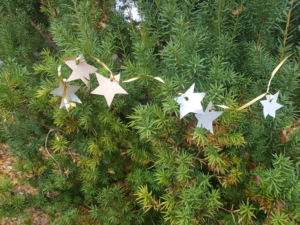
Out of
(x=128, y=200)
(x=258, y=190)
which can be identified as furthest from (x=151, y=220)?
(x=258, y=190)

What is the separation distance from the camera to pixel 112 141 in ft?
2.36

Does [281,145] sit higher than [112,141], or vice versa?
[112,141]

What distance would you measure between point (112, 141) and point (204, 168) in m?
0.28

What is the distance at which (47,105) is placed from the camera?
718 mm

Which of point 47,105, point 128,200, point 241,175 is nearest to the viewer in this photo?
point 241,175

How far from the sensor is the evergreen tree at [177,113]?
1.75ft

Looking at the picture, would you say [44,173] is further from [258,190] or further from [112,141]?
[258,190]

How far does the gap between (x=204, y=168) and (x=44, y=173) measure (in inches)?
24.8

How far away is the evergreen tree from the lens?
53 cm

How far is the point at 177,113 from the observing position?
0.60 metres

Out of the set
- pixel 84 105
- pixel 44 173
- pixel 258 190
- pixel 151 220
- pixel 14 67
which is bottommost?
pixel 151 220

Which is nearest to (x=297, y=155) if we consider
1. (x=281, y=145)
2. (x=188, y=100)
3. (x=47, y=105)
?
(x=281, y=145)

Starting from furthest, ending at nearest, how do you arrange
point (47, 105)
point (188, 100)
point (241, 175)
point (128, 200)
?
point (128, 200)
point (47, 105)
point (241, 175)
point (188, 100)

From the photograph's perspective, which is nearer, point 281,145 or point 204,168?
point 281,145
